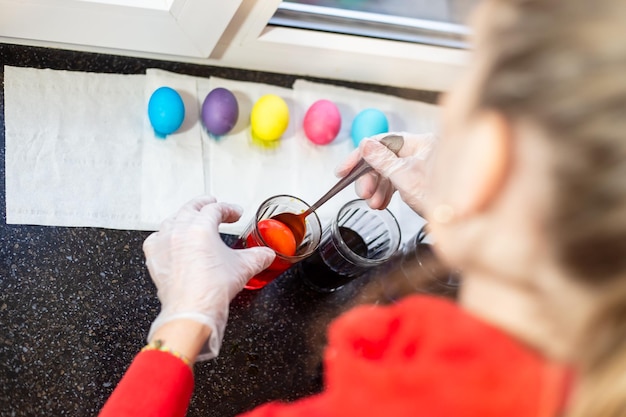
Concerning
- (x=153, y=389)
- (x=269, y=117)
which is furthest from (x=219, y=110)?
(x=153, y=389)

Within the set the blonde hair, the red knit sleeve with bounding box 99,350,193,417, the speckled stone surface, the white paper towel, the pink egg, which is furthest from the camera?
the pink egg

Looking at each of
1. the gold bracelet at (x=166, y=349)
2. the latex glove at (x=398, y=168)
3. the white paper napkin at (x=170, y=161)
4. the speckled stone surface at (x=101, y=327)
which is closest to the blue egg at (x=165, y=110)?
the white paper napkin at (x=170, y=161)

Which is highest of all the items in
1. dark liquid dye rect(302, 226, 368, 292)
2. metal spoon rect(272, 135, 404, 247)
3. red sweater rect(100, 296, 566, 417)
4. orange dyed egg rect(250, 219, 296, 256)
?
red sweater rect(100, 296, 566, 417)

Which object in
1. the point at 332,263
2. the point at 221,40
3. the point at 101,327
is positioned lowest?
the point at 101,327

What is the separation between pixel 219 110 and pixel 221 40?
134 millimetres

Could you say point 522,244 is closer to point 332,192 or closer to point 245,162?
point 332,192

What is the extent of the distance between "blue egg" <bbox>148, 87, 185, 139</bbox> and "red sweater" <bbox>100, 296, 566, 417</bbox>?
0.54 m

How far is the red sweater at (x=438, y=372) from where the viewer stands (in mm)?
429

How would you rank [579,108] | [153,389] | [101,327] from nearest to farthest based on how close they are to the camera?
[579,108]
[153,389]
[101,327]

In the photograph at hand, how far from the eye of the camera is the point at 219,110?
3.13ft

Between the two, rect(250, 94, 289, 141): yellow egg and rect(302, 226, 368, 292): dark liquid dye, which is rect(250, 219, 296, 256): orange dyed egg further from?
rect(250, 94, 289, 141): yellow egg

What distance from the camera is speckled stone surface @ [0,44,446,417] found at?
30.8 inches

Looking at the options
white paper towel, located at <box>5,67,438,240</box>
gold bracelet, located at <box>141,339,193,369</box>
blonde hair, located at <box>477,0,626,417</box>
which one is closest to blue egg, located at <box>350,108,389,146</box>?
white paper towel, located at <box>5,67,438,240</box>

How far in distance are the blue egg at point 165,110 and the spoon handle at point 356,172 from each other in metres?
0.26
